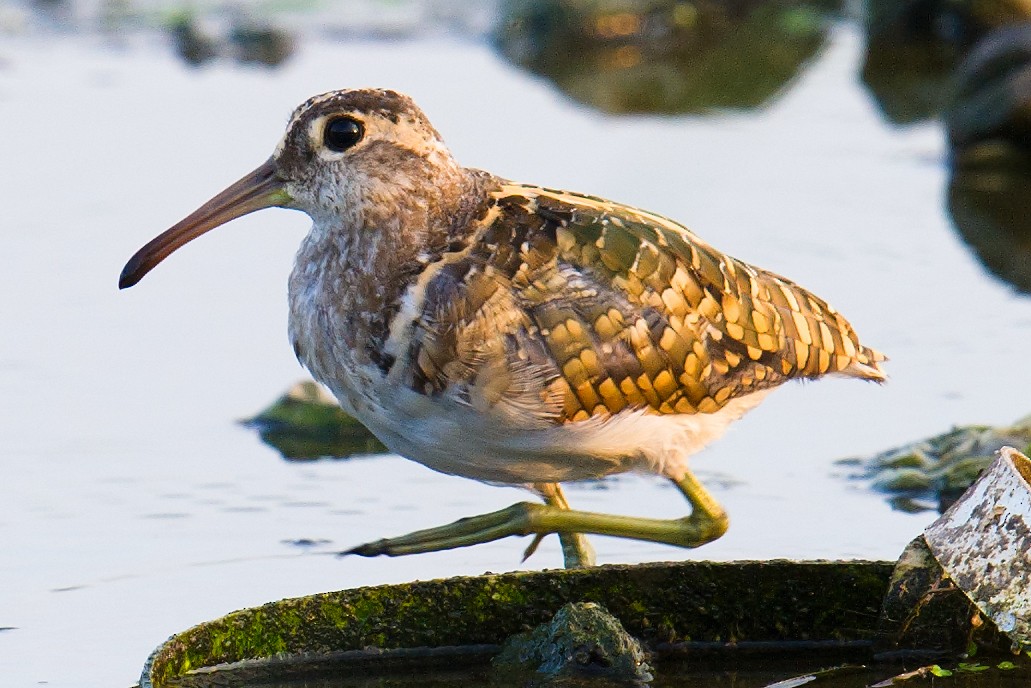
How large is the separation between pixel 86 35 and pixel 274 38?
180 centimetres

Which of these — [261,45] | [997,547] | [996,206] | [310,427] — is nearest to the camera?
[997,547]

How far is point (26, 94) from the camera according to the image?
14.4m

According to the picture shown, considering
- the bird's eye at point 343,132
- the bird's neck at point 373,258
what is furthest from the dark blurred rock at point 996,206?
the bird's eye at point 343,132

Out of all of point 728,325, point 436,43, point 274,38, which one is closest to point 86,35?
point 274,38

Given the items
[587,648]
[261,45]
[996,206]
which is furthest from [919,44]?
[587,648]

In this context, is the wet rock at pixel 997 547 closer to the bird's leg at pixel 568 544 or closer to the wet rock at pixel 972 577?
the wet rock at pixel 972 577

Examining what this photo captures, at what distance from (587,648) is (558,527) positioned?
1.94ft

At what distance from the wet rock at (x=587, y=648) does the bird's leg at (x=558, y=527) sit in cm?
46

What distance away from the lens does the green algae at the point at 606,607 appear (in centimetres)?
589

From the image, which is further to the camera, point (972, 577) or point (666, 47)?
point (666, 47)

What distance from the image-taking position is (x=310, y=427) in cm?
844

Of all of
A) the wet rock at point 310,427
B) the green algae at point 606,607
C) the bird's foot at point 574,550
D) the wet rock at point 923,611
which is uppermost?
the wet rock at point 310,427

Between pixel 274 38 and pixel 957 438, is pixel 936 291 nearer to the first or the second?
pixel 957 438

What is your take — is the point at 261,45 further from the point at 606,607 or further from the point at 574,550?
the point at 606,607
